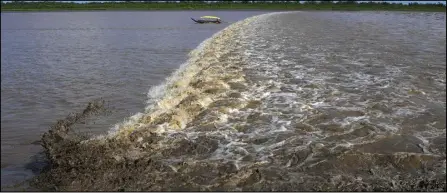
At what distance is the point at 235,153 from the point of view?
21.1 feet

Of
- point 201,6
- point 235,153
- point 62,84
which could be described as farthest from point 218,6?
point 235,153

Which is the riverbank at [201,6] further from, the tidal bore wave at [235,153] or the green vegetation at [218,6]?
the tidal bore wave at [235,153]

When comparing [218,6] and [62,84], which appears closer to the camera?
[62,84]

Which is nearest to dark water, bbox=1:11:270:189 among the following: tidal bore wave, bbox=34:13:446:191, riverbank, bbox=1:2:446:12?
tidal bore wave, bbox=34:13:446:191

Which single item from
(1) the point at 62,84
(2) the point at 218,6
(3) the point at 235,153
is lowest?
(3) the point at 235,153

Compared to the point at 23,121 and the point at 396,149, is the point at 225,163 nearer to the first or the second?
the point at 396,149

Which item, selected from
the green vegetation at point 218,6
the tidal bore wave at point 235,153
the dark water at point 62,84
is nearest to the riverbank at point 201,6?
the green vegetation at point 218,6

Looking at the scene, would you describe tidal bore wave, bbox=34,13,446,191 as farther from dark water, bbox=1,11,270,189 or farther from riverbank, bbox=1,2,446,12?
riverbank, bbox=1,2,446,12

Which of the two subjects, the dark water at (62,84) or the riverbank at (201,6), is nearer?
the dark water at (62,84)

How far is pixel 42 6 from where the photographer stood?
96000mm

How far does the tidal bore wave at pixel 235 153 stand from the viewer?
5.39 meters

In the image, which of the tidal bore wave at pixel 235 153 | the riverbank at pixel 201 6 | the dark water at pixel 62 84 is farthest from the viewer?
the riverbank at pixel 201 6

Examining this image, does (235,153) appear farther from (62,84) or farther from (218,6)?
(218,6)

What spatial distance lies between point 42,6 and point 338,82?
98017 millimetres
